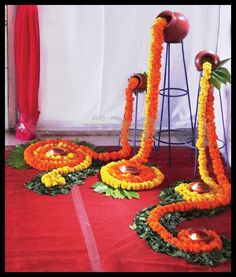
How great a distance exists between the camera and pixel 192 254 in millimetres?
2898

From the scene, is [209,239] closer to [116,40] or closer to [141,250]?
[141,250]

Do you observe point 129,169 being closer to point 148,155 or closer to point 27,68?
point 148,155

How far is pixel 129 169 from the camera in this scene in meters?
3.88

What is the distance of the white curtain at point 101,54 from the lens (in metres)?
4.48

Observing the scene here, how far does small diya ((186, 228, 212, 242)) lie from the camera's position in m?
2.98

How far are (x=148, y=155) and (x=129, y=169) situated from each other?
0.27m

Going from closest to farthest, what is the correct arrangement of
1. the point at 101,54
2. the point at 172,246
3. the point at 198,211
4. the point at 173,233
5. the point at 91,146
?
the point at 172,246, the point at 173,233, the point at 198,211, the point at 91,146, the point at 101,54

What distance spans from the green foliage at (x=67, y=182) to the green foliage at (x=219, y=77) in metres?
1.17

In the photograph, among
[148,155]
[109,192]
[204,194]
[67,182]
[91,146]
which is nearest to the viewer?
[204,194]

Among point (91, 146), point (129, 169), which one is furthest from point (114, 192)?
point (91, 146)

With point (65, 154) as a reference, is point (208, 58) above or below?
above

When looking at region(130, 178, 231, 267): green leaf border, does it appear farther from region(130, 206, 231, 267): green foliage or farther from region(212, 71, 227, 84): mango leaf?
region(212, 71, 227, 84): mango leaf

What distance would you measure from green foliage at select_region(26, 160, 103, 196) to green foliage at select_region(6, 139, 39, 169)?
269 mm
